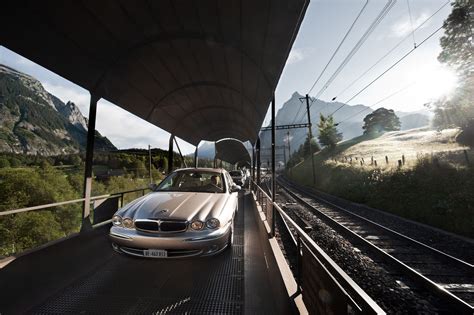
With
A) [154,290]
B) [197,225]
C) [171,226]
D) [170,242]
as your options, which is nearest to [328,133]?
[197,225]

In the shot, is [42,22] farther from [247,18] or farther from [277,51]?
[277,51]

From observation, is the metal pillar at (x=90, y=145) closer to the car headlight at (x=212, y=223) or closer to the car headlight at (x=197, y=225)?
the car headlight at (x=197, y=225)

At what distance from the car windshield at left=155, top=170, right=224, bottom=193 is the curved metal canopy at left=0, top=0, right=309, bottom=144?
2906 mm

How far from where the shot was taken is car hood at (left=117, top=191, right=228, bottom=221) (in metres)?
3.62

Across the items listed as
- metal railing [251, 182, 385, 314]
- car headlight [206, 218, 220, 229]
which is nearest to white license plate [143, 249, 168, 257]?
car headlight [206, 218, 220, 229]

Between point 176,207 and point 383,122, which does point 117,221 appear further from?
point 383,122

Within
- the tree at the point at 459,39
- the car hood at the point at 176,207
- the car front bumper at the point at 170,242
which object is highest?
the tree at the point at 459,39

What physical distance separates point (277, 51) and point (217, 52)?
165 centimetres

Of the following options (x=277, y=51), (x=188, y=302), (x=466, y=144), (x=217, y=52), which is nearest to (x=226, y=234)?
(x=188, y=302)

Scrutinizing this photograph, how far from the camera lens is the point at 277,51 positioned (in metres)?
4.55

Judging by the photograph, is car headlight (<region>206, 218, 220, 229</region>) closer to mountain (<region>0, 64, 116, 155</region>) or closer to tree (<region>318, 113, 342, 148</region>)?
tree (<region>318, 113, 342, 148</region>)

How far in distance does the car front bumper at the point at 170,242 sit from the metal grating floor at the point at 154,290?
0.16 metres

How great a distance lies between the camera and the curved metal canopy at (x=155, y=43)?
12.0 feet

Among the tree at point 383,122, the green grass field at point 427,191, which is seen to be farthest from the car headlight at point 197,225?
the tree at point 383,122
